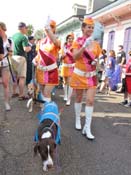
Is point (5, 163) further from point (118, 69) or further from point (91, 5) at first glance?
point (91, 5)

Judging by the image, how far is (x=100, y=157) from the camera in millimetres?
3982

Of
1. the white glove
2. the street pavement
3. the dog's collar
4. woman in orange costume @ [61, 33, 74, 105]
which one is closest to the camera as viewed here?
the dog's collar

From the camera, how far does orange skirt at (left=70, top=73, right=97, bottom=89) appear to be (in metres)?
A: 4.69

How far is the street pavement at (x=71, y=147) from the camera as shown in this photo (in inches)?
140

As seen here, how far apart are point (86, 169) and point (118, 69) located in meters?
7.50

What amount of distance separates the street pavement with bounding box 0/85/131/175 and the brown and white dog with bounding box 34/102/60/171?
334 millimetres

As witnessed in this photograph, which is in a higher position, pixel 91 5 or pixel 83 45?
pixel 91 5

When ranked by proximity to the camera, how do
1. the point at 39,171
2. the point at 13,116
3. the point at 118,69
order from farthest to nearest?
1. the point at 118,69
2. the point at 13,116
3. the point at 39,171

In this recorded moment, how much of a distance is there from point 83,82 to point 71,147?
1.14m

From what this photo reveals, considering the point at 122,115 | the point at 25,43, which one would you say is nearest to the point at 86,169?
the point at 122,115

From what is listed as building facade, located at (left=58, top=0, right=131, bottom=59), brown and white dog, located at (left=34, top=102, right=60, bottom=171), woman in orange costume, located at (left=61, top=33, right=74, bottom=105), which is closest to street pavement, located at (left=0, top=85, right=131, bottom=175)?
brown and white dog, located at (left=34, top=102, right=60, bottom=171)

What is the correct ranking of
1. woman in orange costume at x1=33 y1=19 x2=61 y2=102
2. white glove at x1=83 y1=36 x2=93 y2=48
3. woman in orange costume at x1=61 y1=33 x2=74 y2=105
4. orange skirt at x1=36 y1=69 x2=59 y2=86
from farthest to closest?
woman in orange costume at x1=61 y1=33 x2=74 y2=105 < orange skirt at x1=36 y1=69 x2=59 y2=86 < woman in orange costume at x1=33 y1=19 x2=61 y2=102 < white glove at x1=83 y1=36 x2=93 y2=48

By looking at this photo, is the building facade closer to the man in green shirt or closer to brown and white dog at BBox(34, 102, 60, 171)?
the man in green shirt

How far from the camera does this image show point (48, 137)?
3.30 m
